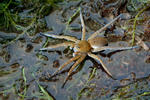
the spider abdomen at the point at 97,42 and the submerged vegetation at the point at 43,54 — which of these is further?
the spider abdomen at the point at 97,42

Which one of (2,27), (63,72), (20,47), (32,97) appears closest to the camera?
(32,97)

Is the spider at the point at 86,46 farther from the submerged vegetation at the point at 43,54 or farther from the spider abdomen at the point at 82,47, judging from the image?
the submerged vegetation at the point at 43,54

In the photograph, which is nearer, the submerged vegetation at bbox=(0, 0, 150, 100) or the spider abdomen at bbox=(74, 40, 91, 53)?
the submerged vegetation at bbox=(0, 0, 150, 100)

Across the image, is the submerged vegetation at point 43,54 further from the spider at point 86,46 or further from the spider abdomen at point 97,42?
the spider abdomen at point 97,42

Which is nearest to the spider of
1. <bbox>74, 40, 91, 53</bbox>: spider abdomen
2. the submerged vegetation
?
<bbox>74, 40, 91, 53</bbox>: spider abdomen

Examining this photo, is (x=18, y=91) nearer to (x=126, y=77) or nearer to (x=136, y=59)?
(x=126, y=77)

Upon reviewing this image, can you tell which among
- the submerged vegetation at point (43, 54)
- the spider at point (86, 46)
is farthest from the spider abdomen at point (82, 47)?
the submerged vegetation at point (43, 54)

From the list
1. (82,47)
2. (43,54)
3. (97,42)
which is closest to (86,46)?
(82,47)

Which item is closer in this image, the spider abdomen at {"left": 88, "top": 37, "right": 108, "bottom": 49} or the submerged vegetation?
the submerged vegetation

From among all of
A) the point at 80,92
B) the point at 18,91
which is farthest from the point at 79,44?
the point at 18,91

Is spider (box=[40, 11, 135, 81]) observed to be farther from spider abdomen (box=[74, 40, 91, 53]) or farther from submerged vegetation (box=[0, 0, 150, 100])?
submerged vegetation (box=[0, 0, 150, 100])

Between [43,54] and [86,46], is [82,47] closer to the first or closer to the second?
[86,46]
